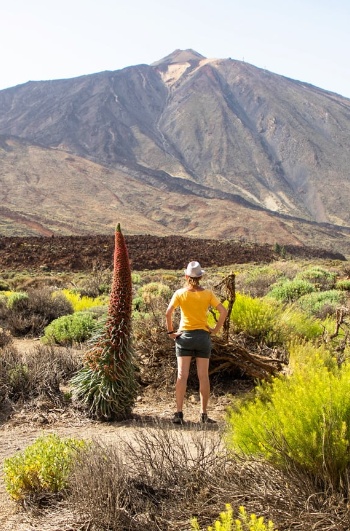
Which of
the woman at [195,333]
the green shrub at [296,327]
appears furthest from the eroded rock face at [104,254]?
the woman at [195,333]

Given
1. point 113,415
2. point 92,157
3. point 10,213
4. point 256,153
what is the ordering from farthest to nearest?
point 256,153 → point 92,157 → point 10,213 → point 113,415

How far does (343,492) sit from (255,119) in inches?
6442

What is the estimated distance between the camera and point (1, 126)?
493ft

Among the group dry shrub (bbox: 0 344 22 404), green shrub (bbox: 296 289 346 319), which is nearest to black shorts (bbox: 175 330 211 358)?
dry shrub (bbox: 0 344 22 404)

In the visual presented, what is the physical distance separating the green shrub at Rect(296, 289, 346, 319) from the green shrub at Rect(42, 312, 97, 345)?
3986 mm

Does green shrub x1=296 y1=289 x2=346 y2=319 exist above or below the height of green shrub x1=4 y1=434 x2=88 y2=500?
above

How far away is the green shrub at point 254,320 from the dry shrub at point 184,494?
151 inches

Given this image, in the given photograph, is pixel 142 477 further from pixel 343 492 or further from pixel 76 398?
pixel 76 398

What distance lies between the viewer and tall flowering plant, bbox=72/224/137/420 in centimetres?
548

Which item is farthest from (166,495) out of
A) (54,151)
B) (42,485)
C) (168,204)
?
(54,151)

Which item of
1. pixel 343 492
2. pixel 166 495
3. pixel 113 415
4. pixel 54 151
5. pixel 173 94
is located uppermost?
pixel 173 94

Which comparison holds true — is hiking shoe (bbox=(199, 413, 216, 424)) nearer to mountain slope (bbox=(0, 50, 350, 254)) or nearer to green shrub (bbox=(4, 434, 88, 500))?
green shrub (bbox=(4, 434, 88, 500))

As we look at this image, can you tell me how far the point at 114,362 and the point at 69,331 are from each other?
13.8 ft

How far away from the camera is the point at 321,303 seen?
11109mm
